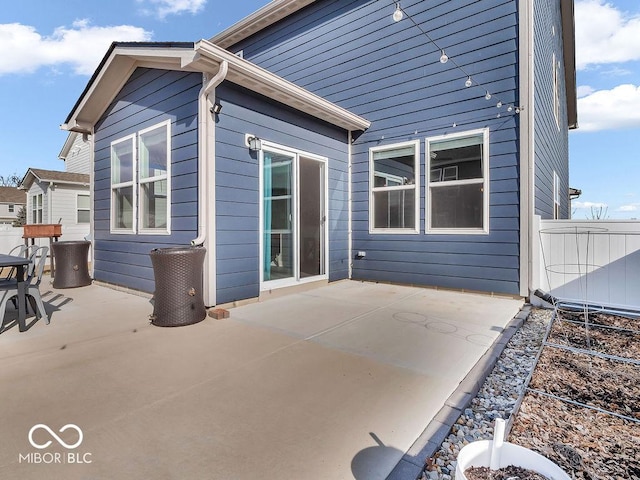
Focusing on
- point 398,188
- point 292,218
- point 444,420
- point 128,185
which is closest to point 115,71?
point 128,185

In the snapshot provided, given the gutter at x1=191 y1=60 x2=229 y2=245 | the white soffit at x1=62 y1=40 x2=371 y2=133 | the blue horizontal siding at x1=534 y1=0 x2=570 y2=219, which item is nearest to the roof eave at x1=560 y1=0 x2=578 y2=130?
the blue horizontal siding at x1=534 y1=0 x2=570 y2=219

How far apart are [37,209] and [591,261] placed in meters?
16.7

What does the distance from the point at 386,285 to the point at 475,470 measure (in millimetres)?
4704

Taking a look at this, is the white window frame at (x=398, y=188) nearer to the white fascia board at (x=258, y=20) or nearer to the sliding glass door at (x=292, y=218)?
the sliding glass door at (x=292, y=218)

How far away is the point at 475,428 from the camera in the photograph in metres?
1.76

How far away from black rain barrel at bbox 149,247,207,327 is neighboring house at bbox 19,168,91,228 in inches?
401

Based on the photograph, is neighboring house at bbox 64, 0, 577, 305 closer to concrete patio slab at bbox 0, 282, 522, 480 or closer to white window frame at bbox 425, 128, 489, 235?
white window frame at bbox 425, 128, 489, 235

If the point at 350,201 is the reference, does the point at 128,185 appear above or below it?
above

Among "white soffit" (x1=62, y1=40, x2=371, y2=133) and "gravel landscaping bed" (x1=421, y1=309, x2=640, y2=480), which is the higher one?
"white soffit" (x1=62, y1=40, x2=371, y2=133)

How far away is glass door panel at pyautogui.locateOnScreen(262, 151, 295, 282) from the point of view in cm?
470

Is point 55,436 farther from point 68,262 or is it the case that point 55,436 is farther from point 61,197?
point 61,197

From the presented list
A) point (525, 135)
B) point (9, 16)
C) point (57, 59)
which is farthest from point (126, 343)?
point (57, 59)

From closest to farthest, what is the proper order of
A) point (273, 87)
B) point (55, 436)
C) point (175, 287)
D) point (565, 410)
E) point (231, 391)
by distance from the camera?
point (55, 436), point (565, 410), point (231, 391), point (175, 287), point (273, 87)

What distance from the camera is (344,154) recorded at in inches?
247
